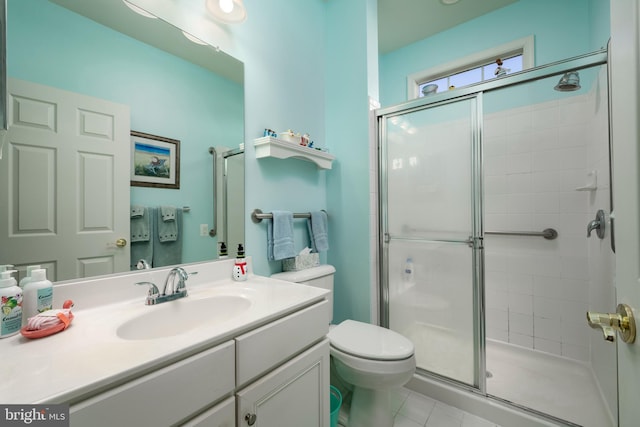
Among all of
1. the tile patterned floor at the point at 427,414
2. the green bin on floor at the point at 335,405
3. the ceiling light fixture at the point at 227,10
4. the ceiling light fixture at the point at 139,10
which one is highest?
the ceiling light fixture at the point at 227,10

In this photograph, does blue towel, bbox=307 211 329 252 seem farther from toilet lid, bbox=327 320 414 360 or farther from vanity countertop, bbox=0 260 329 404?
vanity countertop, bbox=0 260 329 404

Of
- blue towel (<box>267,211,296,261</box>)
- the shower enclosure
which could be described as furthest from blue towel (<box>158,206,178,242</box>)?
the shower enclosure

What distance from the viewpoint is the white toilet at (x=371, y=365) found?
1.20 meters

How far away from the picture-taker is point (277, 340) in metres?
0.85

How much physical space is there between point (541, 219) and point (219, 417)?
2374 mm

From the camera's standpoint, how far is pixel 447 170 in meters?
1.67

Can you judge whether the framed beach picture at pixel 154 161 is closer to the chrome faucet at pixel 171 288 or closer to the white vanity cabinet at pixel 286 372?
the chrome faucet at pixel 171 288

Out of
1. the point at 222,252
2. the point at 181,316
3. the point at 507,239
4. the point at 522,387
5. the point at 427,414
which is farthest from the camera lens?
the point at 507,239

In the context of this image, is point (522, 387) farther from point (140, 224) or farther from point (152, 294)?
point (140, 224)

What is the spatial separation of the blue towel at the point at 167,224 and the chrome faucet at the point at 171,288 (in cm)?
15

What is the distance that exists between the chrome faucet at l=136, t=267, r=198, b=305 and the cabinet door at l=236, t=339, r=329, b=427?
46 cm

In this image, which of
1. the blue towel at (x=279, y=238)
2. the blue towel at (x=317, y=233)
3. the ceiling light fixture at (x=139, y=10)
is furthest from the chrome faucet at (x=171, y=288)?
the ceiling light fixture at (x=139, y=10)

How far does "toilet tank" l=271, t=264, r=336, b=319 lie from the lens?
1507mm

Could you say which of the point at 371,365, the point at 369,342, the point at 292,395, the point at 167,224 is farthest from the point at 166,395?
the point at 369,342
